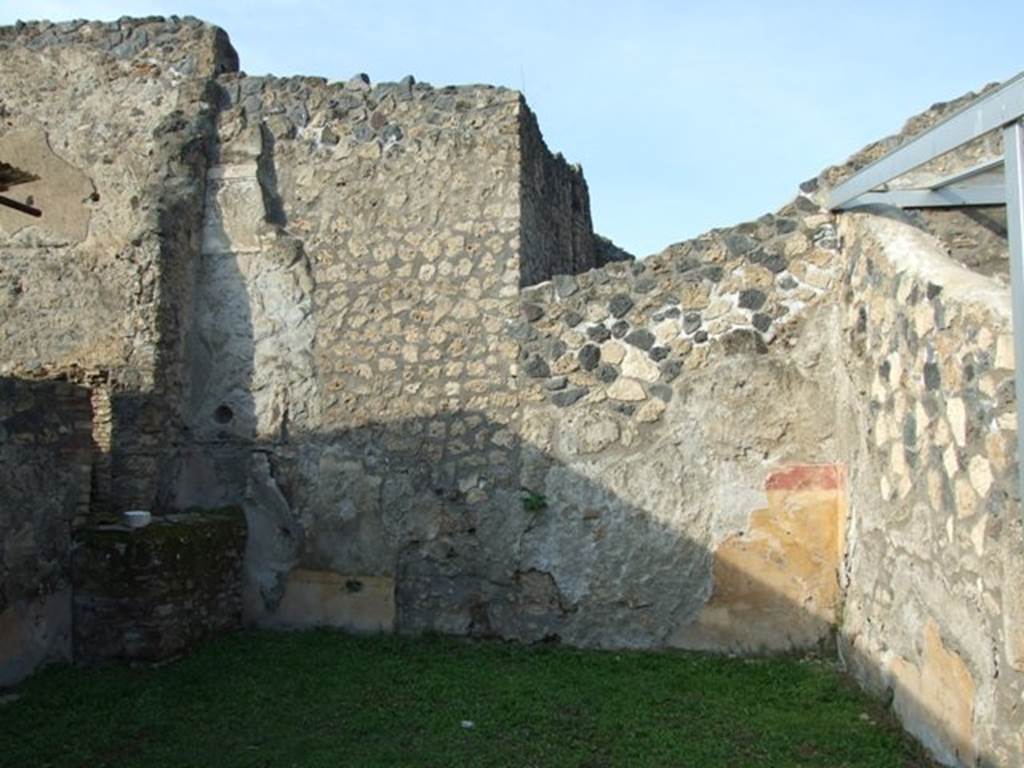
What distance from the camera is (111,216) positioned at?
7023mm

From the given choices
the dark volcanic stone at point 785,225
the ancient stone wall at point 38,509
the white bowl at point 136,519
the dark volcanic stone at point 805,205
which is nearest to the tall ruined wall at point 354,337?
the white bowl at point 136,519

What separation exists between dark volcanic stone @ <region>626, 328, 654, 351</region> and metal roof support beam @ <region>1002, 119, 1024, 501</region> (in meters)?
2.86

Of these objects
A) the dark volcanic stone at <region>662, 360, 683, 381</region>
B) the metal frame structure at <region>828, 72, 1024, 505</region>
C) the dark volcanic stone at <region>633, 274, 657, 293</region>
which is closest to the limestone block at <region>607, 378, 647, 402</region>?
the dark volcanic stone at <region>662, 360, 683, 381</region>

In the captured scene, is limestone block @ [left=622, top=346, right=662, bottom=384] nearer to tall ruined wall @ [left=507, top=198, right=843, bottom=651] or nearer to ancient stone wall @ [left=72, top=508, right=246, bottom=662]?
tall ruined wall @ [left=507, top=198, right=843, bottom=651]

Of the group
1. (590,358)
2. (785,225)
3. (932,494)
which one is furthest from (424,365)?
(932,494)

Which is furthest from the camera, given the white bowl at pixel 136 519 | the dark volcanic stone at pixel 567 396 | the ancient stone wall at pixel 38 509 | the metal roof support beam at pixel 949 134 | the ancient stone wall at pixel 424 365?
the dark volcanic stone at pixel 567 396

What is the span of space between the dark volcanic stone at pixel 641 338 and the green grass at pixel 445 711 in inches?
69.4

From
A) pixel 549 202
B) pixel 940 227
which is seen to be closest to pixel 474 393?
pixel 549 202

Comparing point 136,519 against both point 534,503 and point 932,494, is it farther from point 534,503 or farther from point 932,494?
point 932,494

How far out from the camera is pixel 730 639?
5.98 metres

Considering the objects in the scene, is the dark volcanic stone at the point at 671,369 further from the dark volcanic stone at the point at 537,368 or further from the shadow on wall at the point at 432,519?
the dark volcanic stone at the point at 537,368

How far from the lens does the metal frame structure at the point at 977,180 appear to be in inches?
136

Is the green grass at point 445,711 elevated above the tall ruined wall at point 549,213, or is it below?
below

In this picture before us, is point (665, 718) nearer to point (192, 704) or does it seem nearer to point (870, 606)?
point (870, 606)
